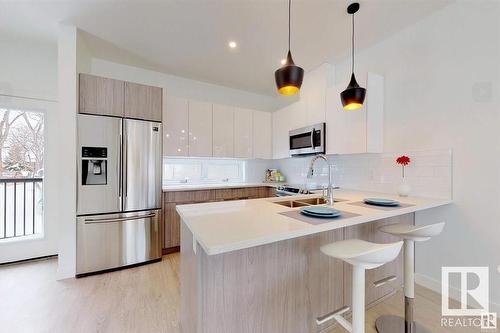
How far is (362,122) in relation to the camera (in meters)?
2.29

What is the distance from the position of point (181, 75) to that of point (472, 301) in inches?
171

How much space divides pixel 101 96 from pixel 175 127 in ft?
3.08

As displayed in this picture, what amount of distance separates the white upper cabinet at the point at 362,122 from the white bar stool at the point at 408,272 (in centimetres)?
107

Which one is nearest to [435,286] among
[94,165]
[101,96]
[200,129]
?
[200,129]

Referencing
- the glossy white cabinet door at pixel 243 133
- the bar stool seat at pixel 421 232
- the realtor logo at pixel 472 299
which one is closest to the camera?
the bar stool seat at pixel 421 232

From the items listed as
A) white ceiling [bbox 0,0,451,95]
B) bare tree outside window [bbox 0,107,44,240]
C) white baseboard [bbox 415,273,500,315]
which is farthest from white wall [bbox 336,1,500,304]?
bare tree outside window [bbox 0,107,44,240]

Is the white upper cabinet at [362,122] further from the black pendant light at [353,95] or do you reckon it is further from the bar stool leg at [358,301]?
the bar stool leg at [358,301]

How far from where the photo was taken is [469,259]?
179 cm

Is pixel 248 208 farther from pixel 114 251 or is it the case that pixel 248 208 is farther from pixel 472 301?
pixel 472 301

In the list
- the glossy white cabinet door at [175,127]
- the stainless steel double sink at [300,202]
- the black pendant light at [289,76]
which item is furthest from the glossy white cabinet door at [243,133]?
the black pendant light at [289,76]

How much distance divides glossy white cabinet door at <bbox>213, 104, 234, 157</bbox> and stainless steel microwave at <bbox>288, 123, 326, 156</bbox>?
1011mm

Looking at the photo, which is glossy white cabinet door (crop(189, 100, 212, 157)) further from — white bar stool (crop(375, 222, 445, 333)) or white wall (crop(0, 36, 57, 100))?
white bar stool (crop(375, 222, 445, 333))

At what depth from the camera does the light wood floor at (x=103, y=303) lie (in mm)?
1569

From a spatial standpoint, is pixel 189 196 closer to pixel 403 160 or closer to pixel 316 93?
pixel 316 93
